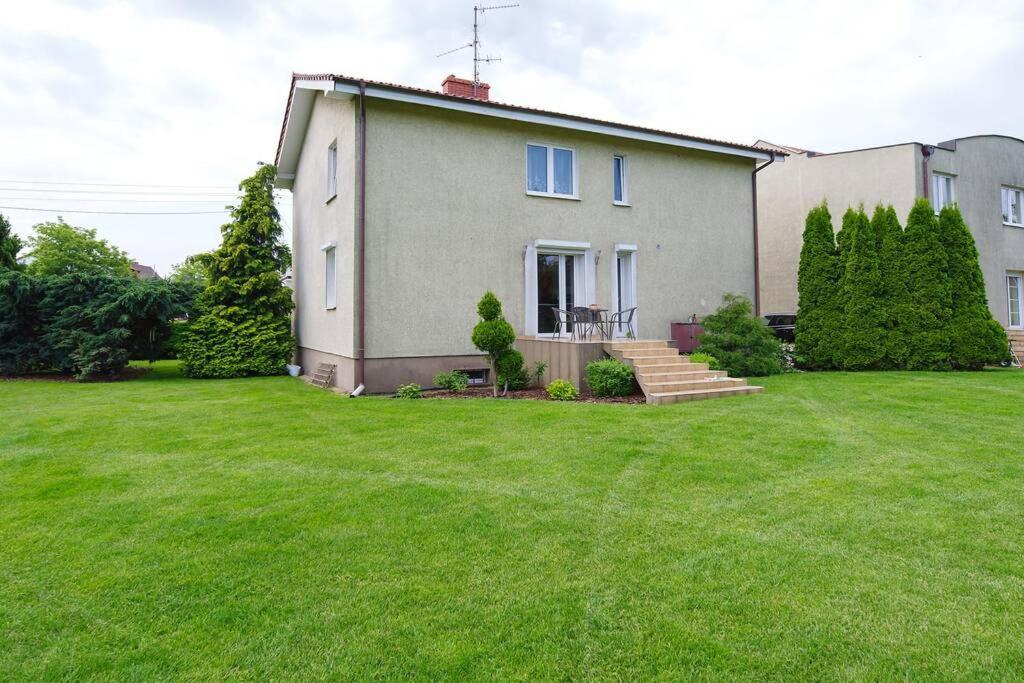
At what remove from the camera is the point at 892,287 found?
552 inches

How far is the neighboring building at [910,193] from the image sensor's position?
17938 mm

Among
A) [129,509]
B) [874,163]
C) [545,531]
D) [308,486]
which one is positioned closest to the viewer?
[545,531]

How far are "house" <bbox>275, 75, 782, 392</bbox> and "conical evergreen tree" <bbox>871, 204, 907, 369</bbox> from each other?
303 cm

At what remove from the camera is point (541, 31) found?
15023 mm

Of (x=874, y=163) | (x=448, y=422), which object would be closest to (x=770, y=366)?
(x=448, y=422)

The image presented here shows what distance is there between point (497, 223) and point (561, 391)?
4.16 metres

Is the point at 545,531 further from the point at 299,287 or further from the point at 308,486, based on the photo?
the point at 299,287

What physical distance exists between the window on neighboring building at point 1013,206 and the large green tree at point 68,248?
126ft

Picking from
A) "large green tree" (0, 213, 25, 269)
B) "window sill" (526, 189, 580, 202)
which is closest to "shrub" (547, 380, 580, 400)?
"window sill" (526, 189, 580, 202)

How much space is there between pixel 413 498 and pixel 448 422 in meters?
3.09

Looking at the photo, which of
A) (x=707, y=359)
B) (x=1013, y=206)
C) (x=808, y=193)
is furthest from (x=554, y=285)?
(x=1013, y=206)

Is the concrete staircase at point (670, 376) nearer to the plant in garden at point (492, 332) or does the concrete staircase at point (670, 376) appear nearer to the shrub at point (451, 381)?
the plant in garden at point (492, 332)

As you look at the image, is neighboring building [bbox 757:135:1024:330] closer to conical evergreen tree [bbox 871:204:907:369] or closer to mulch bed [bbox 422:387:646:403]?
conical evergreen tree [bbox 871:204:907:369]

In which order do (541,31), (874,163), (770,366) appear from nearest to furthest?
1. (770,366)
2. (541,31)
3. (874,163)
